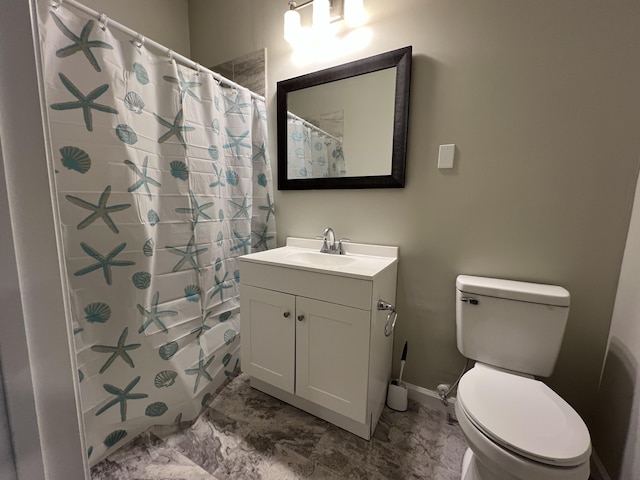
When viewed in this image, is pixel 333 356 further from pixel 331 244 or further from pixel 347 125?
pixel 347 125

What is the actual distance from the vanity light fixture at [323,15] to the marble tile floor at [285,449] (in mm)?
2062

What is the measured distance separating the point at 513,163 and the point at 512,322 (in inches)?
27.1

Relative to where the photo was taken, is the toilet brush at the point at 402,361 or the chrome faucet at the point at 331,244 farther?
the chrome faucet at the point at 331,244

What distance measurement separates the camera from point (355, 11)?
1.39m

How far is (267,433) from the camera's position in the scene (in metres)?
1.32

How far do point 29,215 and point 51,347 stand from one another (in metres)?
0.15

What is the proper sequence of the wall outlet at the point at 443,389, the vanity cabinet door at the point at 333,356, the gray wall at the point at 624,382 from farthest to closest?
the wall outlet at the point at 443,389 → the vanity cabinet door at the point at 333,356 → the gray wall at the point at 624,382

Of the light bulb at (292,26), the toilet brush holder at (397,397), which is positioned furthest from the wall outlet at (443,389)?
the light bulb at (292,26)

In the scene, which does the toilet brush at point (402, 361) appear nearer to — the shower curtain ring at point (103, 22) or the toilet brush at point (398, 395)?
the toilet brush at point (398, 395)

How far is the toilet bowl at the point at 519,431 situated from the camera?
0.76 meters

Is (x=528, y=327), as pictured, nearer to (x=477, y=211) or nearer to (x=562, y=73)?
(x=477, y=211)

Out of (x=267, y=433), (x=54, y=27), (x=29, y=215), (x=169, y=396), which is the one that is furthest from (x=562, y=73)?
(x=169, y=396)

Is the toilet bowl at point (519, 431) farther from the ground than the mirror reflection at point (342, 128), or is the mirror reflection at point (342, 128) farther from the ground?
the mirror reflection at point (342, 128)

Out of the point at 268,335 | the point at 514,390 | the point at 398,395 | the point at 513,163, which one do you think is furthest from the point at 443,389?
the point at 513,163
